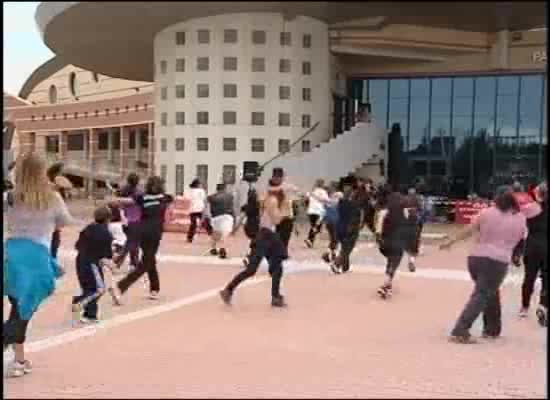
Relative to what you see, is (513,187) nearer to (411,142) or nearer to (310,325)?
(310,325)

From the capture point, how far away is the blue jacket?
3611 millimetres

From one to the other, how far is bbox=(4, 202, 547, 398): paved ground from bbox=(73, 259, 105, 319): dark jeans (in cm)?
18

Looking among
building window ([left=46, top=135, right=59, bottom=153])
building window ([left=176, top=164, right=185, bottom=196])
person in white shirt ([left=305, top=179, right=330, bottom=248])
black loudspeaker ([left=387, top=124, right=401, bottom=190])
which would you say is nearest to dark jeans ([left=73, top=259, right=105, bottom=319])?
building window ([left=46, top=135, right=59, bottom=153])

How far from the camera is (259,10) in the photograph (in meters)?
1.26

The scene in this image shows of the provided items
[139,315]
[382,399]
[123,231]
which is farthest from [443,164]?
[382,399]

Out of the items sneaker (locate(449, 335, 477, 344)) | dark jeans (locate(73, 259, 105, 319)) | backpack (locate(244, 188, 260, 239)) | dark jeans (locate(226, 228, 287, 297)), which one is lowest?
sneaker (locate(449, 335, 477, 344))

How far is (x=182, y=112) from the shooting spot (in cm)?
207

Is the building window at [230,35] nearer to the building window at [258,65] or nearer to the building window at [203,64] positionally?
the building window at [203,64]

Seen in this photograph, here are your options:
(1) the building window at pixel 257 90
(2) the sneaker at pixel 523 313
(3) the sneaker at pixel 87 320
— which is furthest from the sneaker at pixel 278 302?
(1) the building window at pixel 257 90

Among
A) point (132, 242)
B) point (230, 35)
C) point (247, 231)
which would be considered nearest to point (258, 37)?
point (230, 35)

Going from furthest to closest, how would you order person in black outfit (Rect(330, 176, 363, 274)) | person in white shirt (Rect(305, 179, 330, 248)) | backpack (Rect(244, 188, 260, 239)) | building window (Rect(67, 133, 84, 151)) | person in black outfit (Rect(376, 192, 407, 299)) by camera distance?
1. person in white shirt (Rect(305, 179, 330, 248))
2. person in black outfit (Rect(330, 176, 363, 274))
3. person in black outfit (Rect(376, 192, 407, 299))
4. backpack (Rect(244, 188, 260, 239))
5. building window (Rect(67, 133, 84, 151))

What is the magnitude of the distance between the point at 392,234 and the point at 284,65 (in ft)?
18.1

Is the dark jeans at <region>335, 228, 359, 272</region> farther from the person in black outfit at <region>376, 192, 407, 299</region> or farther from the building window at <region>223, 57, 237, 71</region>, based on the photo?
the building window at <region>223, 57, 237, 71</region>

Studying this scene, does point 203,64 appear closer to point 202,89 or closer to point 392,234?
point 202,89
